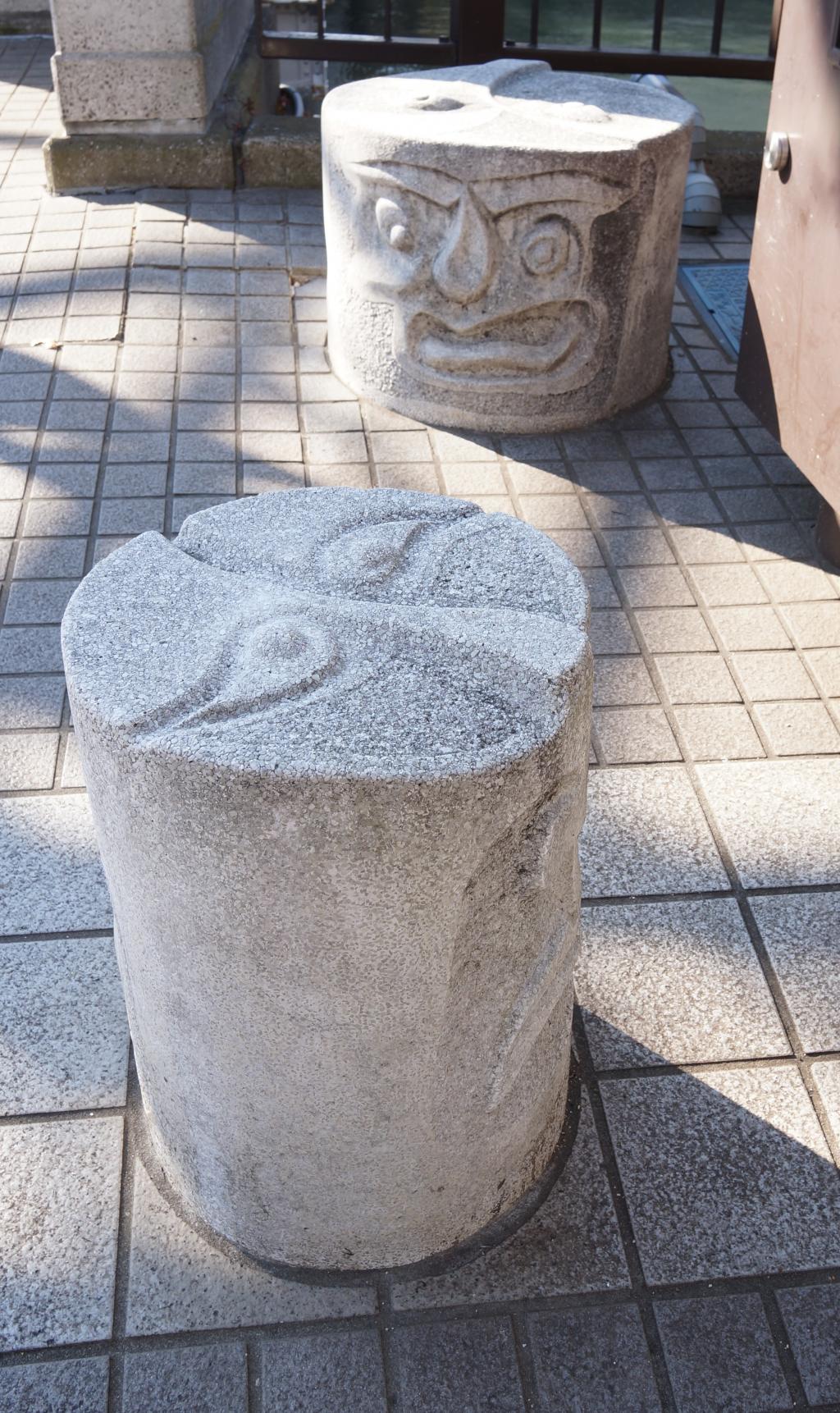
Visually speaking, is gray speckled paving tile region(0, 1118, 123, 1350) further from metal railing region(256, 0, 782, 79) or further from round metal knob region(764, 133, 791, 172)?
metal railing region(256, 0, 782, 79)

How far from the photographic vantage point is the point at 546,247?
11.7 ft

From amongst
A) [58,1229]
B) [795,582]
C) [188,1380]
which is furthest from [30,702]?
[795,582]

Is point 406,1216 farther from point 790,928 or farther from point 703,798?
point 703,798

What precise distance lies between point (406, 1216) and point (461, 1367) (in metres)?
0.20

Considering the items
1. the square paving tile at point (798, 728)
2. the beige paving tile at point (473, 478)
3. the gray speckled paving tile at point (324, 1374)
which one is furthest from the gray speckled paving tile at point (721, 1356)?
the beige paving tile at point (473, 478)

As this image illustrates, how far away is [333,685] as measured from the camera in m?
1.50

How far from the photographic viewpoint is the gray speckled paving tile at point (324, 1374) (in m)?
1.66

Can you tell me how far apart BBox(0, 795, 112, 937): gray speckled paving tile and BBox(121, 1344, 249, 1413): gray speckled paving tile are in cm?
79

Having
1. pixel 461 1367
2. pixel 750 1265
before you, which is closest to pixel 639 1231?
pixel 750 1265

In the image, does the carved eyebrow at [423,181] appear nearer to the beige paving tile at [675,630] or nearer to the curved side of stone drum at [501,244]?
the curved side of stone drum at [501,244]

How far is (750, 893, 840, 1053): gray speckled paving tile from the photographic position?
7.15 ft

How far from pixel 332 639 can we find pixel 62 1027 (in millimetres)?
953

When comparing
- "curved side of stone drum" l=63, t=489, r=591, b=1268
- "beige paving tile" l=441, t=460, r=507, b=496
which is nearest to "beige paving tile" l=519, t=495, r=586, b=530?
"beige paving tile" l=441, t=460, r=507, b=496

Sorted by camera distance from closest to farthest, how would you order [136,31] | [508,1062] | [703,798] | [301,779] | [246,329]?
[301,779], [508,1062], [703,798], [246,329], [136,31]
